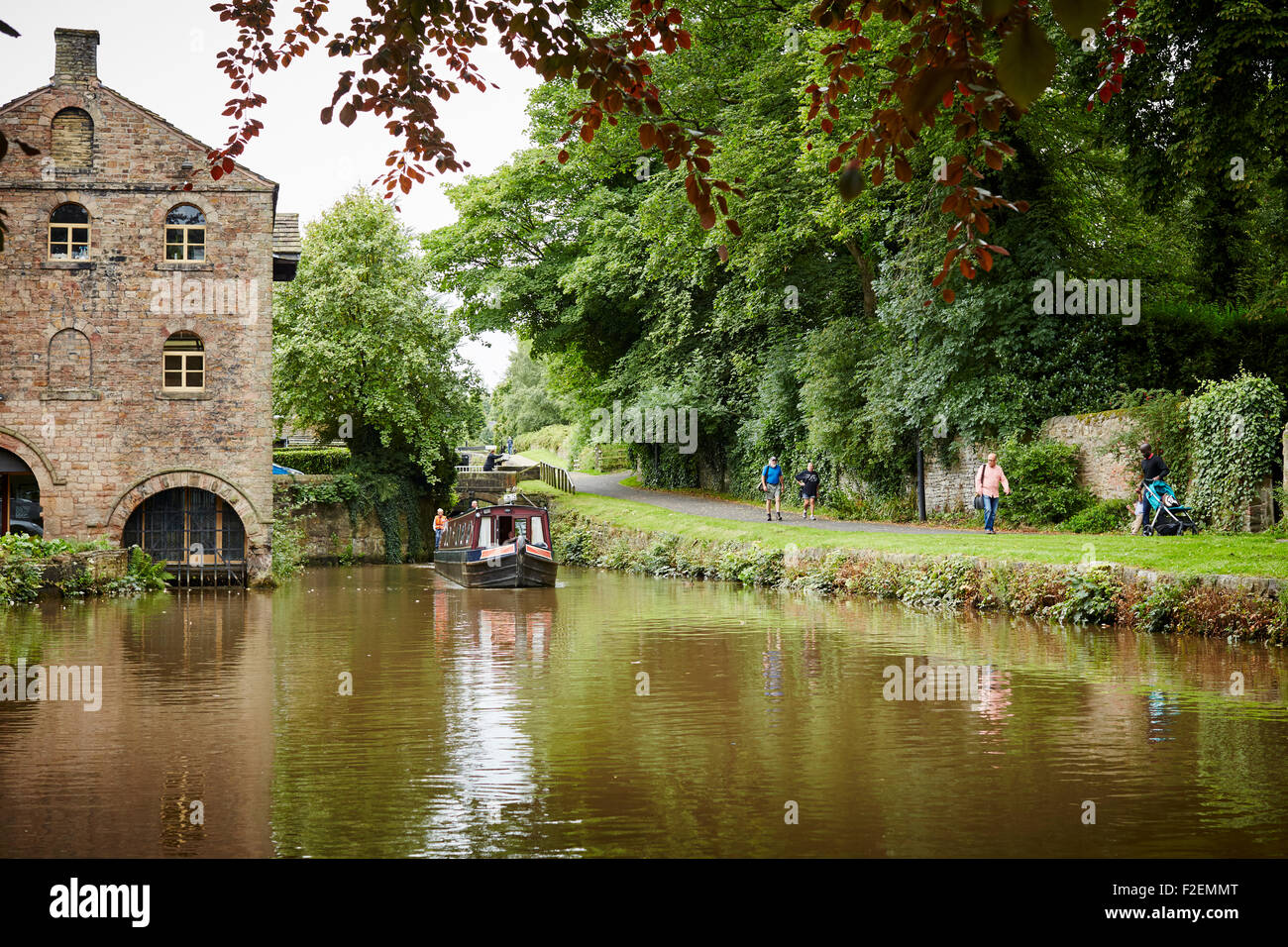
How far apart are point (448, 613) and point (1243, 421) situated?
13508 mm

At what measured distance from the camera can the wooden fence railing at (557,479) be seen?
42.6 metres

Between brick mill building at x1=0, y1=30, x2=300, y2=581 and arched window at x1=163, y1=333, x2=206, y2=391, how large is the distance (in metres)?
0.04

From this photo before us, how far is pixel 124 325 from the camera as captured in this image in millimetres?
25125

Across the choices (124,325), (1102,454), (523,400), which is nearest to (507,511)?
(124,325)

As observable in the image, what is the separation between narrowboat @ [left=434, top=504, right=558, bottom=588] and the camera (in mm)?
26516

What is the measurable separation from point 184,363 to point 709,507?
15.8m

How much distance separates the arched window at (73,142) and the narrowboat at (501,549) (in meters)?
11.8

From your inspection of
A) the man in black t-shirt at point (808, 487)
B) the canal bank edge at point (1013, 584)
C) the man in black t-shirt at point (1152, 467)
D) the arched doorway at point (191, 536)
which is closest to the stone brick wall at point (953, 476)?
the man in black t-shirt at point (808, 487)

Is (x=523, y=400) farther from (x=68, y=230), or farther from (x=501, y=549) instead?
(x=68, y=230)

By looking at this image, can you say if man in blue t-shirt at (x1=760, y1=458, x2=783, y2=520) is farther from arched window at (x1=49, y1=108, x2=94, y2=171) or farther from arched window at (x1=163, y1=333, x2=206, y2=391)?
arched window at (x1=49, y1=108, x2=94, y2=171)

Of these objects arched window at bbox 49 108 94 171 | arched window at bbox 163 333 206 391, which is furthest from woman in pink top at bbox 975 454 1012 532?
arched window at bbox 49 108 94 171
